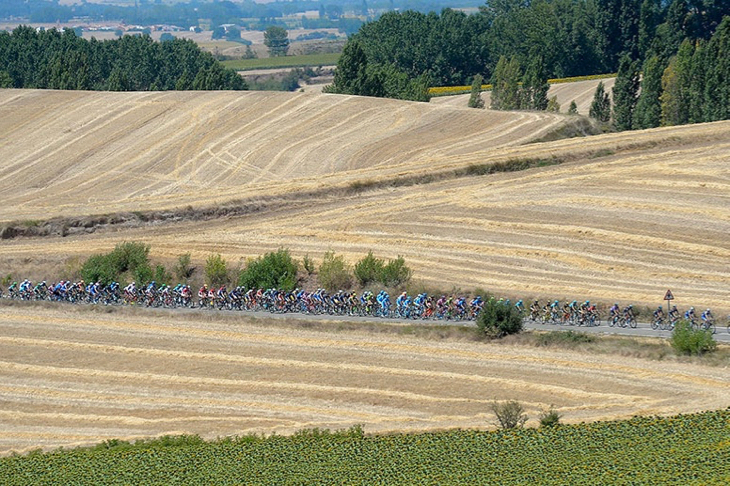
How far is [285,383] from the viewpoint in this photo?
43.4 meters

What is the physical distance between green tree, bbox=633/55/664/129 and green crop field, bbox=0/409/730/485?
6685 cm

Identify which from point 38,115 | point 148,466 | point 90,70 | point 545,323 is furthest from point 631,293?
point 90,70

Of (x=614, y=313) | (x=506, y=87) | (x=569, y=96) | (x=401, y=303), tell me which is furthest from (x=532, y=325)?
(x=569, y=96)

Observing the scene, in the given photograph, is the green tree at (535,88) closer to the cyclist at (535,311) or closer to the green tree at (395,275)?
the green tree at (395,275)

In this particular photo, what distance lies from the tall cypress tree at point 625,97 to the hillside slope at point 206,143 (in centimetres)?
1092

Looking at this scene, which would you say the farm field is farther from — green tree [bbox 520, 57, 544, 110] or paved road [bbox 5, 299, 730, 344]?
paved road [bbox 5, 299, 730, 344]

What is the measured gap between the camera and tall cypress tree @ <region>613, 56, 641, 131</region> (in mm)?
103875

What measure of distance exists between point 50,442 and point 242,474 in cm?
1026

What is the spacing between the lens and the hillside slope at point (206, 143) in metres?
79.2

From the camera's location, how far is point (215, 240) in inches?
2512

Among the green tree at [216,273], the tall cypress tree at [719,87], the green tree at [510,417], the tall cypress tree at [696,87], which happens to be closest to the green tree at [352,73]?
the tall cypress tree at [696,87]

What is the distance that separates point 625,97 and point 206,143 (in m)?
Answer: 38.0

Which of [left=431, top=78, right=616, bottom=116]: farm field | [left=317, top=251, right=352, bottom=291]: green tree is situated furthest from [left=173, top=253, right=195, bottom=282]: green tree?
[left=431, top=78, right=616, bottom=116]: farm field

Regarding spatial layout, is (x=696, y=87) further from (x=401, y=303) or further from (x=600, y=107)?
(x=401, y=303)
